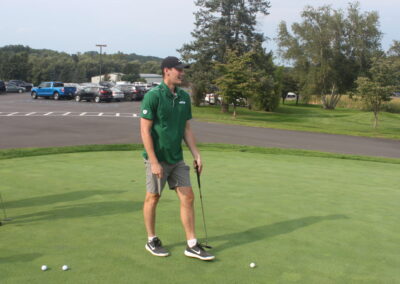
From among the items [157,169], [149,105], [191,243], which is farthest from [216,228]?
[149,105]

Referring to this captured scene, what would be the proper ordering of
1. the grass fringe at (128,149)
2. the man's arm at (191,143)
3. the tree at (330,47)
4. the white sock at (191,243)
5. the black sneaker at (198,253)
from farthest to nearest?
1. the tree at (330,47)
2. the grass fringe at (128,149)
3. the man's arm at (191,143)
4. the white sock at (191,243)
5. the black sneaker at (198,253)

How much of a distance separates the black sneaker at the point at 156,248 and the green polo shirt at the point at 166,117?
2.58 ft

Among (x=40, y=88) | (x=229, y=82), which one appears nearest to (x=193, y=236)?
(x=229, y=82)

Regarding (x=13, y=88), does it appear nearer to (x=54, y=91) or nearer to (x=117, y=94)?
(x=54, y=91)

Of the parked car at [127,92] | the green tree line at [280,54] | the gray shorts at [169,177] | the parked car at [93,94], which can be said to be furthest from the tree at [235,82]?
the gray shorts at [169,177]

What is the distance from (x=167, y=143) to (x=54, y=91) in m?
49.0

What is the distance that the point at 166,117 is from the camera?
4430 millimetres

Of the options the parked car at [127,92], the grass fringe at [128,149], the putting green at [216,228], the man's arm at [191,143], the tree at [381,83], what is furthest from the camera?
the parked car at [127,92]

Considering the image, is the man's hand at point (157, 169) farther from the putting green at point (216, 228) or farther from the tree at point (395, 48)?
the tree at point (395, 48)

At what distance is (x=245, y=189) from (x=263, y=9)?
42.8 meters

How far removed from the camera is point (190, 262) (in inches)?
165

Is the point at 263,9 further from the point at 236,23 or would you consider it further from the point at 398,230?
the point at 398,230

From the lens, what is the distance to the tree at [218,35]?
152ft

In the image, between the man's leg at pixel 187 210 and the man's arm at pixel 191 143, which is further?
the man's arm at pixel 191 143
